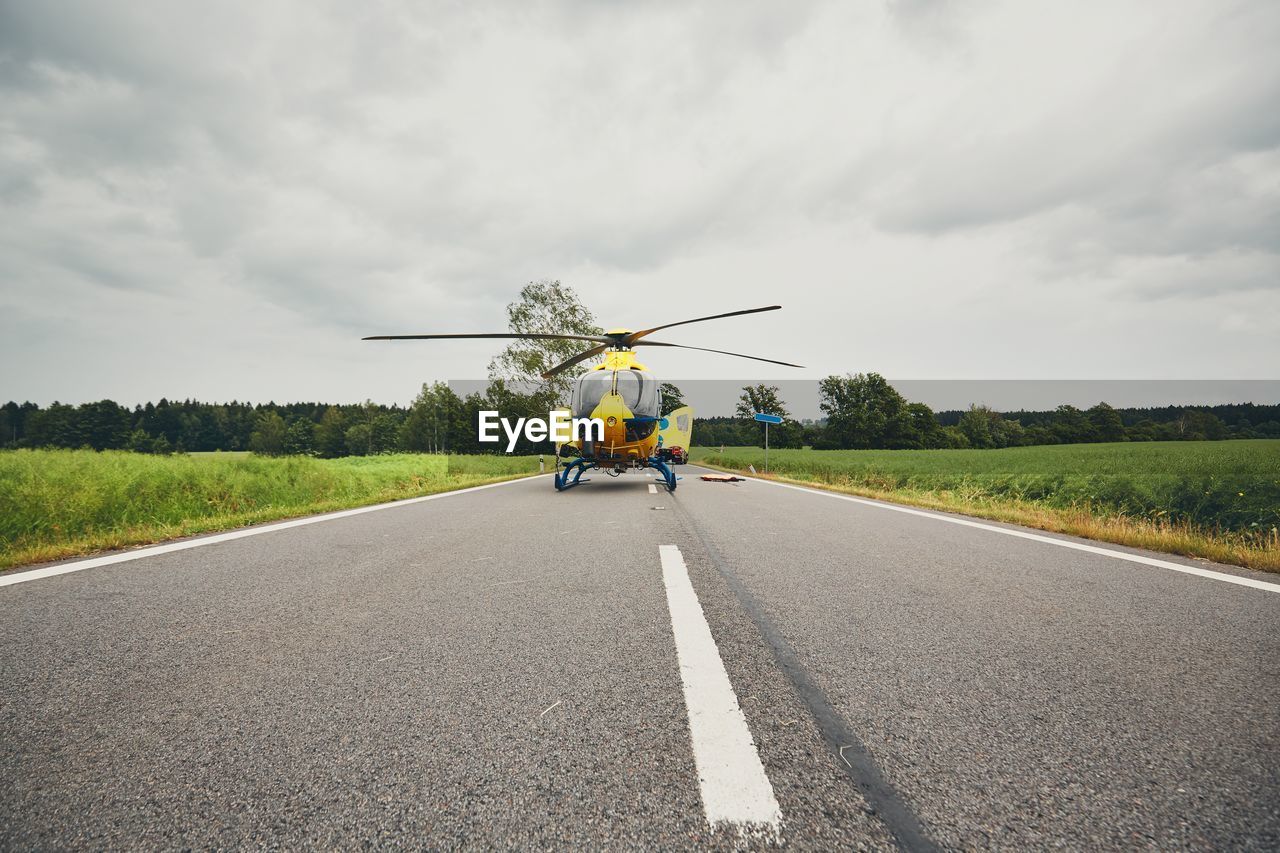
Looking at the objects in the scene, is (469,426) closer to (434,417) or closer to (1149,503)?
(434,417)

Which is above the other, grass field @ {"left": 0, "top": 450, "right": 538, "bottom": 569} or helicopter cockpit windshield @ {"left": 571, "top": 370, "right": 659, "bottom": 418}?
helicopter cockpit windshield @ {"left": 571, "top": 370, "right": 659, "bottom": 418}

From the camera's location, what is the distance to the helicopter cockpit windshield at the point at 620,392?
1128 centimetres

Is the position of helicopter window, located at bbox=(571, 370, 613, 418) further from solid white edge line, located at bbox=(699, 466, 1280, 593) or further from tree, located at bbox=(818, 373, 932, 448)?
tree, located at bbox=(818, 373, 932, 448)

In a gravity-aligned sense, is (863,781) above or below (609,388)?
below

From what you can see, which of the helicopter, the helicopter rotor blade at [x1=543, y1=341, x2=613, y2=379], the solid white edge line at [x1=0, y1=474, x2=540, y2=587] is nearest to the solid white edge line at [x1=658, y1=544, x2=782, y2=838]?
the solid white edge line at [x1=0, y1=474, x2=540, y2=587]

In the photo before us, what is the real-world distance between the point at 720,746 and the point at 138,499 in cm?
909

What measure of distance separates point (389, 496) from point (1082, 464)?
3322 cm

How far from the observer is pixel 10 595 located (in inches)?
124

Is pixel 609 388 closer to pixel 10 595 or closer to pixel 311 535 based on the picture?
pixel 311 535

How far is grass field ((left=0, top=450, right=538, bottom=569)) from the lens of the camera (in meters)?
5.21

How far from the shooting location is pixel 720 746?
1522mm

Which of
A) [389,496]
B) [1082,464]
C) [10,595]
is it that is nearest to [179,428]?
[389,496]

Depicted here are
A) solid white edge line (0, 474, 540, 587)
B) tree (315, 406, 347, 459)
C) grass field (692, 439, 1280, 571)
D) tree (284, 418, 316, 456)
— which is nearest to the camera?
solid white edge line (0, 474, 540, 587)

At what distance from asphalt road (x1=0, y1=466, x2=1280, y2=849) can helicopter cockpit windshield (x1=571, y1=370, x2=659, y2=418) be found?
7680 millimetres
